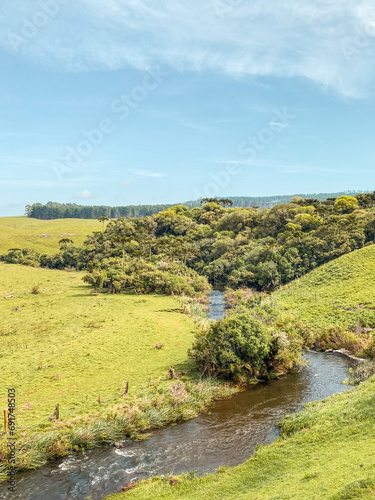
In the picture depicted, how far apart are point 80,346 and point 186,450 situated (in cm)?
2283

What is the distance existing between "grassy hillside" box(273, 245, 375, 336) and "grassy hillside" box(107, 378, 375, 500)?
26.8 metres

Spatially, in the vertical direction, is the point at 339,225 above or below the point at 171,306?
above

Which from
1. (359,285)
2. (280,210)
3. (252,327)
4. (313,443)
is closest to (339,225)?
(280,210)

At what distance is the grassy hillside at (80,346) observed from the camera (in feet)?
100

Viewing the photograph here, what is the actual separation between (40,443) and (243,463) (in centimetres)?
1299

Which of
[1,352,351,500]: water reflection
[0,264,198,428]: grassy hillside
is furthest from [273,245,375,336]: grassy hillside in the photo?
[0,264,198,428]: grassy hillside

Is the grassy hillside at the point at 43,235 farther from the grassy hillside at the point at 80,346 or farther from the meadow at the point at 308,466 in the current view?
the meadow at the point at 308,466

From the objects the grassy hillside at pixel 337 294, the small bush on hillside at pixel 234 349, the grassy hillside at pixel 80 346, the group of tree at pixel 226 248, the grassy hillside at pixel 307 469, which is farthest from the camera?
the group of tree at pixel 226 248

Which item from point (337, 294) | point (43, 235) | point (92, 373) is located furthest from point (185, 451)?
point (43, 235)

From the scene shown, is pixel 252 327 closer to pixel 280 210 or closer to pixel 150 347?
pixel 150 347

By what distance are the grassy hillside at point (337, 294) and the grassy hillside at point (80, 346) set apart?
19.2m

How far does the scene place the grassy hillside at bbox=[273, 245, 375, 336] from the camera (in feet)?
165

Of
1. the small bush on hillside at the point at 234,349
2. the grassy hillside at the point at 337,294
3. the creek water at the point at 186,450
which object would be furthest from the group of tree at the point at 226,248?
the creek water at the point at 186,450

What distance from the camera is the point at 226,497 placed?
1708cm
